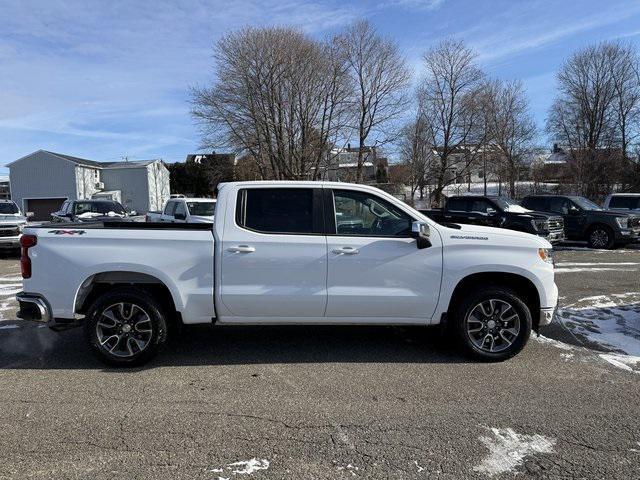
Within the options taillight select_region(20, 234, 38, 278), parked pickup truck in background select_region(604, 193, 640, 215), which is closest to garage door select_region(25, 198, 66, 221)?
parked pickup truck in background select_region(604, 193, 640, 215)

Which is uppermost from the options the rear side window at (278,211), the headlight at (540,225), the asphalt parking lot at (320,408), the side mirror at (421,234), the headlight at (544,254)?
the rear side window at (278,211)

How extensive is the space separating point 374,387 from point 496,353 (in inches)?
58.3

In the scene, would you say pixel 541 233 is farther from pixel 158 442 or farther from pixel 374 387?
pixel 158 442

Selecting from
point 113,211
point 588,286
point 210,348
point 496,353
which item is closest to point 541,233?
point 588,286

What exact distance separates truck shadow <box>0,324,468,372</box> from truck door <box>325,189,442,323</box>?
0.59 metres

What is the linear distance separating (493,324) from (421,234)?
3.98ft

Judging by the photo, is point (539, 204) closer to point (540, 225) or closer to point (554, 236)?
point (554, 236)

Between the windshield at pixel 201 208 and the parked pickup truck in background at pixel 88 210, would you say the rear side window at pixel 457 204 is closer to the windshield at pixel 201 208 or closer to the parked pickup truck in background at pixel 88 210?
the windshield at pixel 201 208

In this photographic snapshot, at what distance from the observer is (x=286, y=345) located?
5.96 meters

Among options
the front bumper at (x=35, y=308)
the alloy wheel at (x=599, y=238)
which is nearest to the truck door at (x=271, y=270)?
the front bumper at (x=35, y=308)

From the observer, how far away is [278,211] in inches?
211

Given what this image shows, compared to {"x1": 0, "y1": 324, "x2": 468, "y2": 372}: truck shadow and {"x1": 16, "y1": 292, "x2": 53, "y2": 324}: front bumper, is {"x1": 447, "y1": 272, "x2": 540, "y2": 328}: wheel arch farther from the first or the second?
{"x1": 16, "y1": 292, "x2": 53, "y2": 324}: front bumper

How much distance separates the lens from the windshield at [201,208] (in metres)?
15.4

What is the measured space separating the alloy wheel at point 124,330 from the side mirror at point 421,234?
2.75 meters
